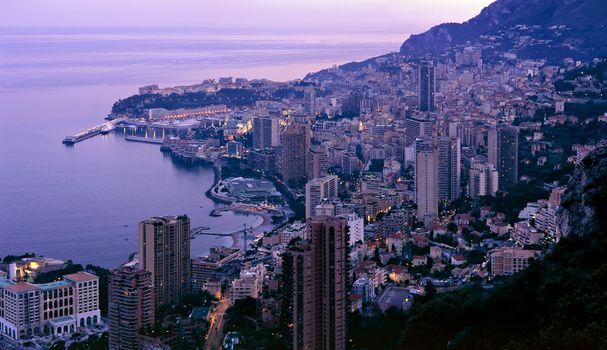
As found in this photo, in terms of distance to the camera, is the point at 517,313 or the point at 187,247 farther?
the point at 187,247

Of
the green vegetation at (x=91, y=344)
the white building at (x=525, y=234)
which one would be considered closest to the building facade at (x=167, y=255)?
the green vegetation at (x=91, y=344)

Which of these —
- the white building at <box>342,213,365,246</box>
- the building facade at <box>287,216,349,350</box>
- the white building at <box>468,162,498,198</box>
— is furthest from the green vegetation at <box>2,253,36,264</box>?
the white building at <box>468,162,498,198</box>

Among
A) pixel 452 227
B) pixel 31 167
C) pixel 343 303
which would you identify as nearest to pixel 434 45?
pixel 31 167

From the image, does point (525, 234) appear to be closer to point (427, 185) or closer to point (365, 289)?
point (365, 289)

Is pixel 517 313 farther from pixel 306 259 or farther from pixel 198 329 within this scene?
pixel 198 329

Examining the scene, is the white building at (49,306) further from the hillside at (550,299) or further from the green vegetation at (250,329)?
the hillside at (550,299)

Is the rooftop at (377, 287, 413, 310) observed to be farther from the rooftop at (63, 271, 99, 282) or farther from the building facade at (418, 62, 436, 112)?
the building facade at (418, 62, 436, 112)
